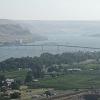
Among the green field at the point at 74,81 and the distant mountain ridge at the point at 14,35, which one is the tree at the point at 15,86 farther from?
the distant mountain ridge at the point at 14,35

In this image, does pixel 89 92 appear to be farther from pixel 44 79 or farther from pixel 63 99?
pixel 44 79

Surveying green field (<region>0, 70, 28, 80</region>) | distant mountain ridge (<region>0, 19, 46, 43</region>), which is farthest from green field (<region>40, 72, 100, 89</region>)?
distant mountain ridge (<region>0, 19, 46, 43</region>)

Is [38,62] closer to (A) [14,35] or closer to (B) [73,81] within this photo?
(B) [73,81]

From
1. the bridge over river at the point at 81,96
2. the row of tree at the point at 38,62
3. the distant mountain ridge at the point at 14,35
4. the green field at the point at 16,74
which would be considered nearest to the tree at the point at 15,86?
the green field at the point at 16,74

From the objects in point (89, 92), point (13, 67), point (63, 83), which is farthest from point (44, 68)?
point (89, 92)

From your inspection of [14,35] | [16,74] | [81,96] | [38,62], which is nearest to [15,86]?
[81,96]

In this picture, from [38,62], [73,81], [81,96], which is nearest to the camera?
[81,96]

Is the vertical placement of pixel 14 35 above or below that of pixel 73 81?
above

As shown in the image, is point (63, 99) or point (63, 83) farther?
point (63, 83)

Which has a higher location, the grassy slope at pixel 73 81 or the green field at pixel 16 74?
the green field at pixel 16 74
